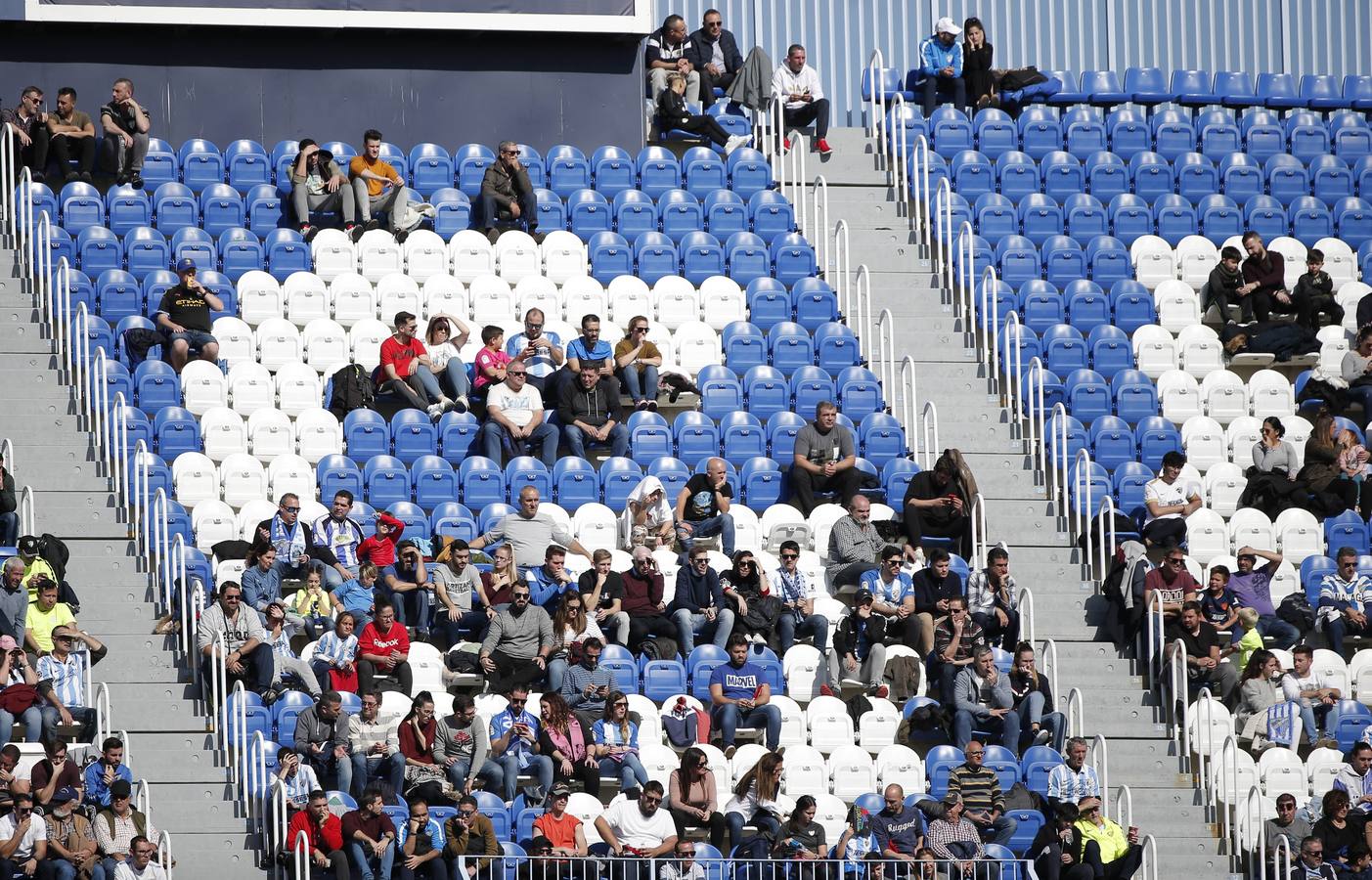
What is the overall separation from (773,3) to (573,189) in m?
4.60

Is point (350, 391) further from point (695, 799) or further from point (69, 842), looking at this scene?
point (69, 842)

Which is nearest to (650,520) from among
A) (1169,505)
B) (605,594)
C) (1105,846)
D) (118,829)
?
(605,594)

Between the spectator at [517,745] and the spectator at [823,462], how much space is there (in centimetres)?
354

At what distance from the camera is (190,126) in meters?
23.1

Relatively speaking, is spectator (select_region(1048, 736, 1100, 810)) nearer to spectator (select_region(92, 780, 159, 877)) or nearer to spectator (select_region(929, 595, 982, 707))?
spectator (select_region(929, 595, 982, 707))

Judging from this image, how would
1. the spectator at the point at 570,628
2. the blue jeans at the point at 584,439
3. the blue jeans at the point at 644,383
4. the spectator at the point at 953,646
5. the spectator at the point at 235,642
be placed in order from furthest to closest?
the blue jeans at the point at 644,383 < the blue jeans at the point at 584,439 < the spectator at the point at 953,646 < the spectator at the point at 570,628 < the spectator at the point at 235,642

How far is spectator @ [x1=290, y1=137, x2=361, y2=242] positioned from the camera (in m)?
21.7

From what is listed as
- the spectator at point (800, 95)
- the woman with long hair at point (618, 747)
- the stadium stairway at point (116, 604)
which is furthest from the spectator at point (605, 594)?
the spectator at point (800, 95)

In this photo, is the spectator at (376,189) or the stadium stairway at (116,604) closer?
the stadium stairway at (116,604)

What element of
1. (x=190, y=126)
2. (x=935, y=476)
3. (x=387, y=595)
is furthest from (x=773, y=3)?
(x=387, y=595)

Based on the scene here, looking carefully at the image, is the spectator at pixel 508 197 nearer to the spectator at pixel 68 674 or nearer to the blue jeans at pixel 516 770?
the spectator at pixel 68 674

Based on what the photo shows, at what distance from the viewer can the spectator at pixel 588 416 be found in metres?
20.0

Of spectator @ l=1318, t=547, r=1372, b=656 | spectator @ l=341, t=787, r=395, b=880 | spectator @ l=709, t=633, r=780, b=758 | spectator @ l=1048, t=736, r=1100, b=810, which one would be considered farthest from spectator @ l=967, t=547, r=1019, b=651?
spectator @ l=341, t=787, r=395, b=880

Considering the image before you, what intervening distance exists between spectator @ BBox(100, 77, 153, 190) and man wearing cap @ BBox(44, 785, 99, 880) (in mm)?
7715
